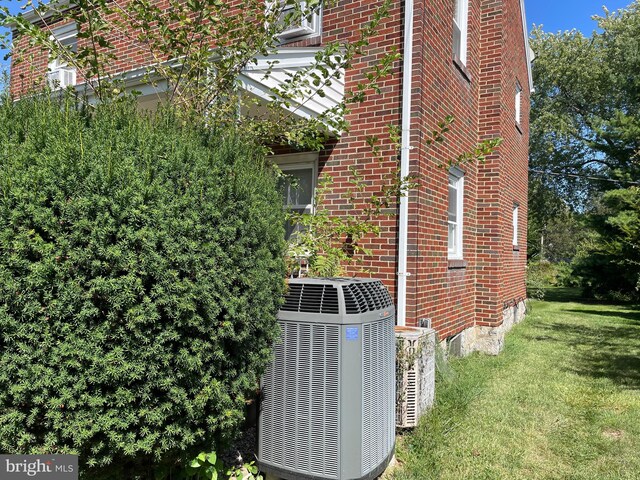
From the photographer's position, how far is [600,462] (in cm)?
386

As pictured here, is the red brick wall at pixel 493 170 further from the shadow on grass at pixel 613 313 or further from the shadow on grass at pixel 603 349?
the shadow on grass at pixel 613 313

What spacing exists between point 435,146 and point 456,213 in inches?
67.3

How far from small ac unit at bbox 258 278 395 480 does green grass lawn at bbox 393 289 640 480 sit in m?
0.87

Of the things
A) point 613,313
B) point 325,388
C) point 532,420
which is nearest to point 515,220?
point 613,313

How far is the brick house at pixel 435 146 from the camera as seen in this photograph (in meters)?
5.33

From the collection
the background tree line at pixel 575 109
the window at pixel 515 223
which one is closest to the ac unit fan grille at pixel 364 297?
the window at pixel 515 223

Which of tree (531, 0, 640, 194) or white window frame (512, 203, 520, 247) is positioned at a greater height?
tree (531, 0, 640, 194)

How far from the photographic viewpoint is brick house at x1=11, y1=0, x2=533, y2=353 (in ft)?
17.5

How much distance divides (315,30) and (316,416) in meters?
4.99

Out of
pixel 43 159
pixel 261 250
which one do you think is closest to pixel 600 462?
pixel 261 250

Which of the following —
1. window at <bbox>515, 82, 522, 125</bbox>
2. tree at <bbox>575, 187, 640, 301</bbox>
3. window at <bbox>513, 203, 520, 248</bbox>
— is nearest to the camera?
window at <bbox>515, 82, 522, 125</bbox>

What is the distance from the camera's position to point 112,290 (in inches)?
83.1

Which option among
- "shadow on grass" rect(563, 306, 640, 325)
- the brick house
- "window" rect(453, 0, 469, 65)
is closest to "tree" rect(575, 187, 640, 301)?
"shadow on grass" rect(563, 306, 640, 325)

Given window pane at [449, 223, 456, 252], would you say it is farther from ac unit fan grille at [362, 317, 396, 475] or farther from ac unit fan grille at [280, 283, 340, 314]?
ac unit fan grille at [280, 283, 340, 314]
